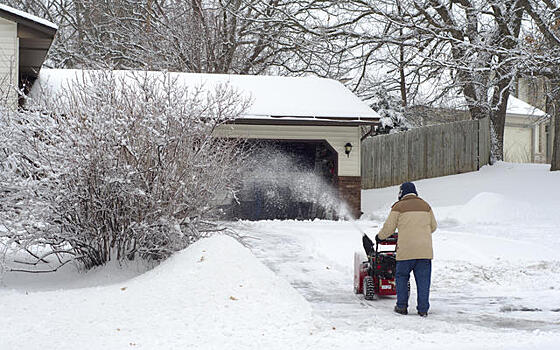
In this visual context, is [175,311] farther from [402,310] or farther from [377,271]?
[377,271]

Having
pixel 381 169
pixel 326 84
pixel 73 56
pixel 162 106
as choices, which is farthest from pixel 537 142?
pixel 162 106

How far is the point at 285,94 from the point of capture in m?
21.3

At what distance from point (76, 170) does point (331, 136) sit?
11483 millimetres

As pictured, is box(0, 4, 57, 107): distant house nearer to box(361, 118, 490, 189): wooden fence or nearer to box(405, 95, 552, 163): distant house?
box(361, 118, 490, 189): wooden fence

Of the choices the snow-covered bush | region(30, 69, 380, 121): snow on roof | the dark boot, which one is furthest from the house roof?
the dark boot

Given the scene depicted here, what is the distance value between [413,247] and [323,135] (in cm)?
1203

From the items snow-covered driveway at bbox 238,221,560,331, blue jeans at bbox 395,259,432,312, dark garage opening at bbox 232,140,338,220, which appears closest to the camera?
snow-covered driveway at bbox 238,221,560,331

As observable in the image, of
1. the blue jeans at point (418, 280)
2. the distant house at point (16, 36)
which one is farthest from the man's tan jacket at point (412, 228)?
the distant house at point (16, 36)

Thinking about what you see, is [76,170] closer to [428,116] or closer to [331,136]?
[331,136]

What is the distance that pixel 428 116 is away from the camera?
3288 centimetres

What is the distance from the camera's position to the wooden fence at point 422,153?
25828 mm

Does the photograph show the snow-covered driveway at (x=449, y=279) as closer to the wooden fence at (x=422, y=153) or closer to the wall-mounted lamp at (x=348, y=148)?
the wall-mounted lamp at (x=348, y=148)

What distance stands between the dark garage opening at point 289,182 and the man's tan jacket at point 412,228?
1181 cm

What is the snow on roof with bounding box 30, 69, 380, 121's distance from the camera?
64.8ft
